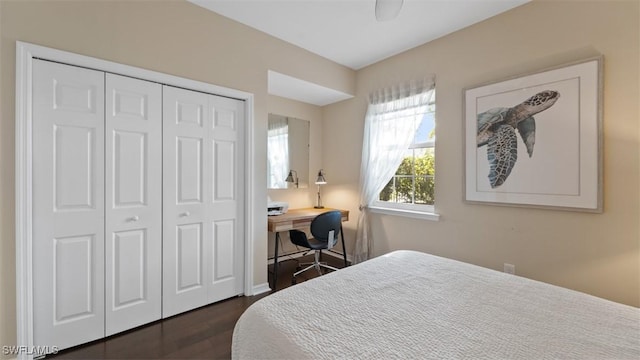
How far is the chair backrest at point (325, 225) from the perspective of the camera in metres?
2.93

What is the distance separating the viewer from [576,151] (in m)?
1.93

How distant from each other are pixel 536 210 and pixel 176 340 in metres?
2.93

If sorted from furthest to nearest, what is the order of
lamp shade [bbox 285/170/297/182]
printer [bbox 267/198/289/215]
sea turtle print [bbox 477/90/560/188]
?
lamp shade [bbox 285/170/297/182] < printer [bbox 267/198/289/215] < sea turtle print [bbox 477/90/560/188]

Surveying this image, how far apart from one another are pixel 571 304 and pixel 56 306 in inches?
115

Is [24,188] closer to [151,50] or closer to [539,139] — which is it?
[151,50]

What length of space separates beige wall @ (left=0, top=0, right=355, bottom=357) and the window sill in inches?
56.3

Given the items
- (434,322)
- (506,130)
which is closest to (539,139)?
(506,130)

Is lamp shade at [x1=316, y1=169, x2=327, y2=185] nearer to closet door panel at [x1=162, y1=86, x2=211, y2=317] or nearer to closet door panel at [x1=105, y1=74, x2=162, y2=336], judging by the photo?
closet door panel at [x1=162, y1=86, x2=211, y2=317]

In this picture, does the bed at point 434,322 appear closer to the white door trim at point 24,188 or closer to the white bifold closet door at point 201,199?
the white bifold closet door at point 201,199

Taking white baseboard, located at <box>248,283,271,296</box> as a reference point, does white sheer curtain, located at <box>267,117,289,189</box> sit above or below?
above

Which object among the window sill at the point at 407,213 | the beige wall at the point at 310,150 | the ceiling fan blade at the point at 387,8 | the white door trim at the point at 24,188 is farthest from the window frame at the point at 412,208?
the white door trim at the point at 24,188

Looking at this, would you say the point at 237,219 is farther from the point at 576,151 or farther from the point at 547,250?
the point at 576,151

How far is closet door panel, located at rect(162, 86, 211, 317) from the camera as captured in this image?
85.7 inches

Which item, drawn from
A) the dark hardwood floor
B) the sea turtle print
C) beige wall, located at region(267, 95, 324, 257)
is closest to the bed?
the dark hardwood floor
